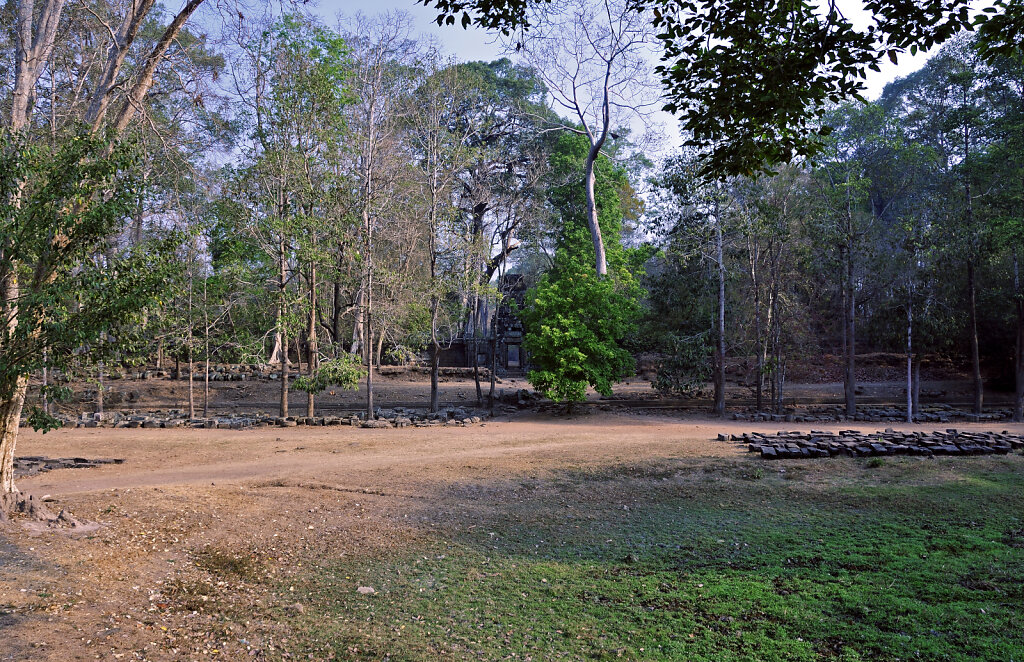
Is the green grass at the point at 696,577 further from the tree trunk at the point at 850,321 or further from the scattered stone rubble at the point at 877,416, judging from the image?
the tree trunk at the point at 850,321

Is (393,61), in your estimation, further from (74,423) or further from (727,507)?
(727,507)

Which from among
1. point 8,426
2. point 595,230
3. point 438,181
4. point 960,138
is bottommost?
point 8,426

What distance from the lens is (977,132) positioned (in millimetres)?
26891

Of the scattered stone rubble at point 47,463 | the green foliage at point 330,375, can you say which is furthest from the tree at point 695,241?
the scattered stone rubble at point 47,463

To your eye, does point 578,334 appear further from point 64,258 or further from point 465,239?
point 64,258

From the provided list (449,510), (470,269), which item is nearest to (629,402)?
(470,269)

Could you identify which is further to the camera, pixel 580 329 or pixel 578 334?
pixel 580 329

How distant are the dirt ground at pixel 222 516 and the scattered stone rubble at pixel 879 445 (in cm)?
61

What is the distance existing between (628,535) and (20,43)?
32.4ft

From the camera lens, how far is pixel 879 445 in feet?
39.0

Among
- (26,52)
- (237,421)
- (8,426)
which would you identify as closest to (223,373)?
(237,421)

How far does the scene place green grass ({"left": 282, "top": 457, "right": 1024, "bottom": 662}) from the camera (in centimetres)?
451

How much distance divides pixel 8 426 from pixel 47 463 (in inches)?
226

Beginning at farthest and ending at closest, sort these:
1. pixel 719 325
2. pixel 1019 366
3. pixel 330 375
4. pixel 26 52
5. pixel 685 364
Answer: pixel 685 364 → pixel 719 325 → pixel 1019 366 → pixel 330 375 → pixel 26 52
